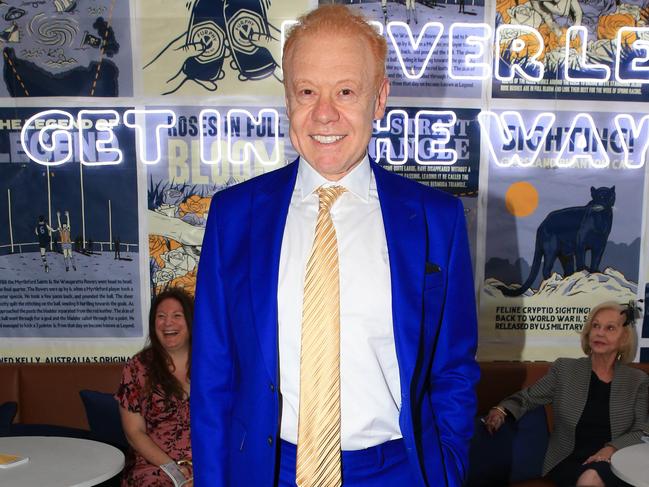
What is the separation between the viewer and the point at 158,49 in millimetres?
3830

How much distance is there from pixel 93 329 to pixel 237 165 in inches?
49.4

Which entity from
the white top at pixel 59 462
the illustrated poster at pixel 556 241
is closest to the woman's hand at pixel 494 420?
the illustrated poster at pixel 556 241

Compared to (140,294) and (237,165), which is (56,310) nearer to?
(140,294)

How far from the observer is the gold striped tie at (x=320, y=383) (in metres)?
1.37

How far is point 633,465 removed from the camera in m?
2.73

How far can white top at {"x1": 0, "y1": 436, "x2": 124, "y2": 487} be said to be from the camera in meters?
2.43

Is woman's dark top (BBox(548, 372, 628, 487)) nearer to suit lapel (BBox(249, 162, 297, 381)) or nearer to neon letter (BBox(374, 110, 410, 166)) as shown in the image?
neon letter (BBox(374, 110, 410, 166))

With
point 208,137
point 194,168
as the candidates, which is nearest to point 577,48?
point 208,137

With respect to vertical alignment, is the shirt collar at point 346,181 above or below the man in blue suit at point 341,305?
above

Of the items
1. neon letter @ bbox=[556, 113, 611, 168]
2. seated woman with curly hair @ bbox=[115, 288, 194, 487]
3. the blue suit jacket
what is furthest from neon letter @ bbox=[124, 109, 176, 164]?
the blue suit jacket

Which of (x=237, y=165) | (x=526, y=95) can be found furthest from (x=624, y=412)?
(x=237, y=165)

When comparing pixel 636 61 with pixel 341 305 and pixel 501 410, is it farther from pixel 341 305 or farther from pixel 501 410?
pixel 341 305

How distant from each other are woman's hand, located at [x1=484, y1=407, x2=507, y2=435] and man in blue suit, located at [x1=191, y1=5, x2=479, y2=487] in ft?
6.55

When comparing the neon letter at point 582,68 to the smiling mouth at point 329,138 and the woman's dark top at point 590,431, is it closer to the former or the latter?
the woman's dark top at point 590,431
